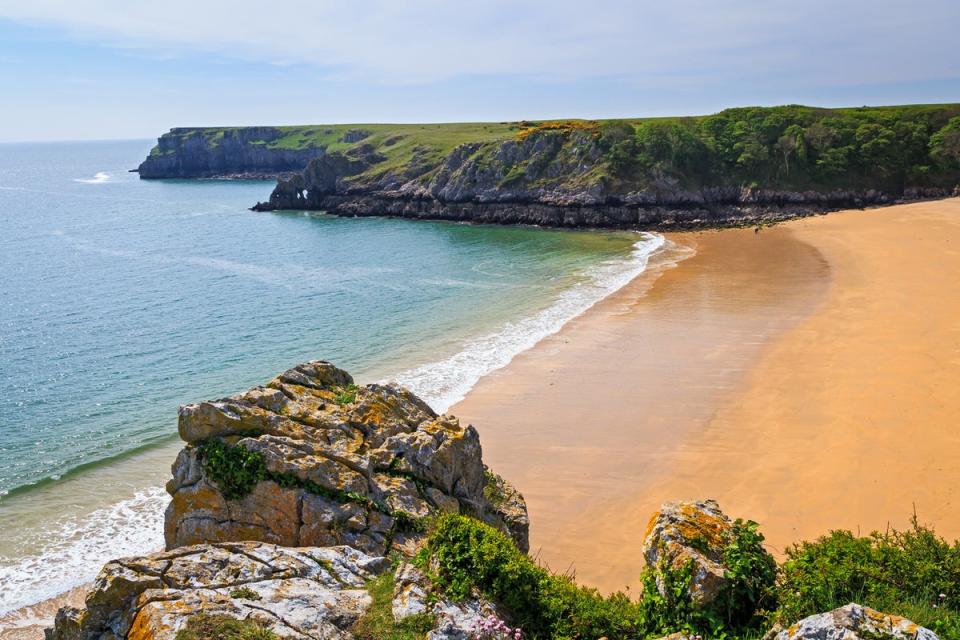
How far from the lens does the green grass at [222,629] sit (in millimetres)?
6883

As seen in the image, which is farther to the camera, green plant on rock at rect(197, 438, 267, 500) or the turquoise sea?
the turquoise sea

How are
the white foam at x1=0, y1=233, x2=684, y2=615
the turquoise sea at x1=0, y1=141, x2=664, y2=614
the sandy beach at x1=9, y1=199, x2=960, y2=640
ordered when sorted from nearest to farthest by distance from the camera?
1. the white foam at x1=0, y1=233, x2=684, y2=615
2. the sandy beach at x1=9, y1=199, x2=960, y2=640
3. the turquoise sea at x1=0, y1=141, x2=664, y2=614

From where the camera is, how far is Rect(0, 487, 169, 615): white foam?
569 inches

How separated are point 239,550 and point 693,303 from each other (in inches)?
1301

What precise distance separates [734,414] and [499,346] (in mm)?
12136

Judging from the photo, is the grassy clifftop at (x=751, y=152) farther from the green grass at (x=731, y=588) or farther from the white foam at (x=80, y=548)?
the green grass at (x=731, y=588)

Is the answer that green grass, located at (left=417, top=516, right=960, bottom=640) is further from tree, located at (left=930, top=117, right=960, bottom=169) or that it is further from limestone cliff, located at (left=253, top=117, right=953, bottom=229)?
tree, located at (left=930, top=117, right=960, bottom=169)

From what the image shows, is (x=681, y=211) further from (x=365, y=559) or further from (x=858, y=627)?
(x=858, y=627)

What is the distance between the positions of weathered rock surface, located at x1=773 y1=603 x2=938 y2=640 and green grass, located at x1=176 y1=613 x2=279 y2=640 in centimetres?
531

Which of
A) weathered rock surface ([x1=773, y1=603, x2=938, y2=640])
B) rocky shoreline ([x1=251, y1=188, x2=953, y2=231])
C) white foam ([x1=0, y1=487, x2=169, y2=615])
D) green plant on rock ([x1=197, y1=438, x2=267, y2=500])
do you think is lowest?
white foam ([x1=0, y1=487, x2=169, y2=615])

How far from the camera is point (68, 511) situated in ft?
58.4

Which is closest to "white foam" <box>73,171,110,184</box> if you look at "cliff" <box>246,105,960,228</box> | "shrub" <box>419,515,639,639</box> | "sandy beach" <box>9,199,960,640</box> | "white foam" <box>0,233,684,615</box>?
"cliff" <box>246,105,960,228</box>

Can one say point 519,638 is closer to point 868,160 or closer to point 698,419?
point 698,419

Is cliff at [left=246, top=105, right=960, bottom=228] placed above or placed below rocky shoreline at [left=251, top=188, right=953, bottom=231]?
above
